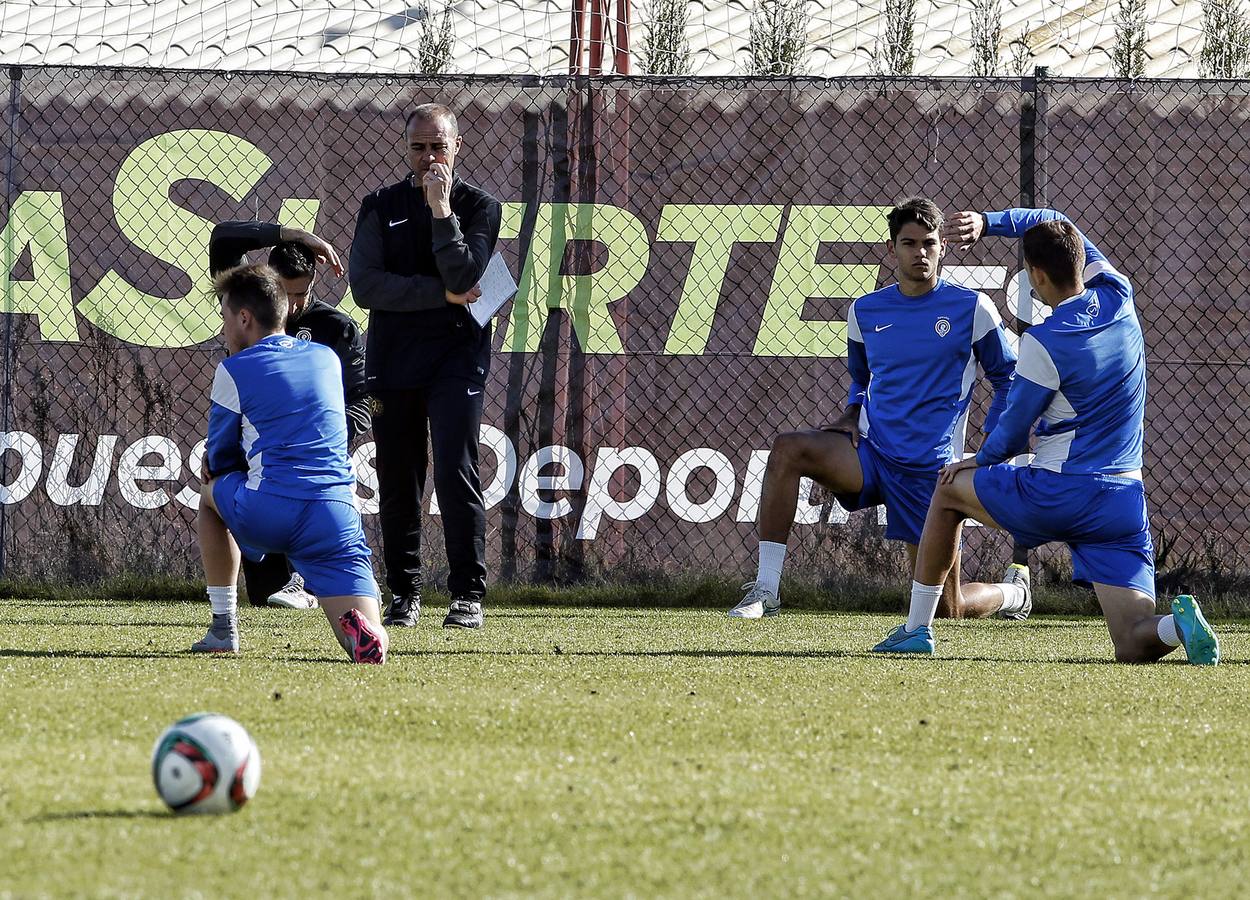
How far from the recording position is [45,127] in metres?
7.68

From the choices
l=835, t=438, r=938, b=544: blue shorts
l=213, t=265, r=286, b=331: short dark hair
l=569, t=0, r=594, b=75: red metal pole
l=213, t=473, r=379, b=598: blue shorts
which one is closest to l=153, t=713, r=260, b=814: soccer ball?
l=213, t=473, r=379, b=598: blue shorts

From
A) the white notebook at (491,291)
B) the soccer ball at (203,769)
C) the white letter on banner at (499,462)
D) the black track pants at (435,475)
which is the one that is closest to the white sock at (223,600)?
the black track pants at (435,475)

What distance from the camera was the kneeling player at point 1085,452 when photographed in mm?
4887

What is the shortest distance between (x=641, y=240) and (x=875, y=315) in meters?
1.56

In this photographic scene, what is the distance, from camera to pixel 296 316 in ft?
20.8

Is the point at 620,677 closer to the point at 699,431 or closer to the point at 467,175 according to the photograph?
the point at 699,431

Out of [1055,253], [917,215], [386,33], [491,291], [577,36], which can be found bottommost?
[491,291]

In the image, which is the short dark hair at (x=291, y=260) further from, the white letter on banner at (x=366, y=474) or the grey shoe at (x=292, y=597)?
the white letter on banner at (x=366, y=474)

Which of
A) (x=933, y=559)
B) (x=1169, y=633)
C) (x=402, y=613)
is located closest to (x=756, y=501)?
(x=402, y=613)

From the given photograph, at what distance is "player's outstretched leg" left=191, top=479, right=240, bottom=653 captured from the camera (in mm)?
4855

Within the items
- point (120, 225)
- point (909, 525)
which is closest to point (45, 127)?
point (120, 225)

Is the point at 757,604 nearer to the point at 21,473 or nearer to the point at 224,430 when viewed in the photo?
the point at 224,430

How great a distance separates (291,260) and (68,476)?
2.06 meters

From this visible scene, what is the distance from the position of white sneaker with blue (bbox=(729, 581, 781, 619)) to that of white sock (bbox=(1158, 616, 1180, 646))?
1.73m
